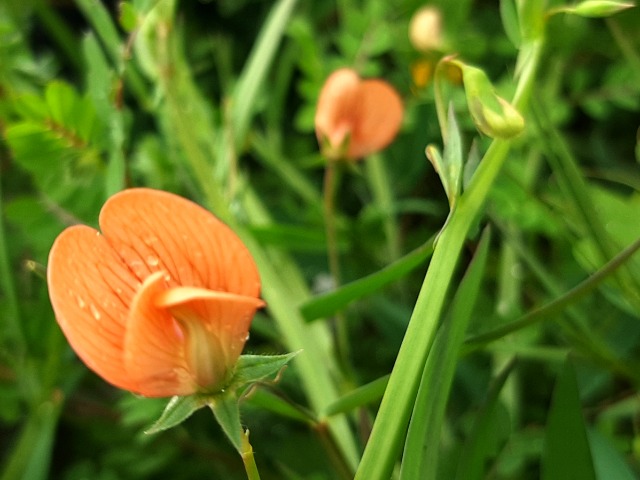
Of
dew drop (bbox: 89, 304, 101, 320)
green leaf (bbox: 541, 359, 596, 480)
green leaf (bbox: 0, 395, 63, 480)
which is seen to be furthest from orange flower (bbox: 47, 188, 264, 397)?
green leaf (bbox: 0, 395, 63, 480)

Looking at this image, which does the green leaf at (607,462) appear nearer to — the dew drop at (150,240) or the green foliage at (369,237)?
the green foliage at (369,237)

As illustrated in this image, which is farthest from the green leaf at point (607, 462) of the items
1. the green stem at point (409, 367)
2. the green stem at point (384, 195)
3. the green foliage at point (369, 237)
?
the green stem at point (384, 195)

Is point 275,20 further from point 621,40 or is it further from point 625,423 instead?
point 625,423

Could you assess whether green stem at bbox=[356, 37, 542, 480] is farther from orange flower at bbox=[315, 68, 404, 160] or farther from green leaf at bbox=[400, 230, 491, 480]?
orange flower at bbox=[315, 68, 404, 160]

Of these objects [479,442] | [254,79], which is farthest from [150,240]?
[254,79]

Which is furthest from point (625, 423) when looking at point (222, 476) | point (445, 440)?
point (222, 476)

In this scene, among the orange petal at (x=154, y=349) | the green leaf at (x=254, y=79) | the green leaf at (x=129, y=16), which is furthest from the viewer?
A: the green leaf at (x=254, y=79)
